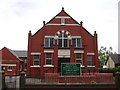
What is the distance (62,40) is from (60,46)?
1009mm

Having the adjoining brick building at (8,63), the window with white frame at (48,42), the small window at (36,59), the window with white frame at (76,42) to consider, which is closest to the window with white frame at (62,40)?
the window with white frame at (76,42)

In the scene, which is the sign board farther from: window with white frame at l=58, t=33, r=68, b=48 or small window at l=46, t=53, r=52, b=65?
window with white frame at l=58, t=33, r=68, b=48

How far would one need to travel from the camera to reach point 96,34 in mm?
25875

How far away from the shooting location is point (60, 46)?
2505cm

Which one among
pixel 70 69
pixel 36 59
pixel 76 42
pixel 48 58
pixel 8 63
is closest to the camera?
pixel 70 69

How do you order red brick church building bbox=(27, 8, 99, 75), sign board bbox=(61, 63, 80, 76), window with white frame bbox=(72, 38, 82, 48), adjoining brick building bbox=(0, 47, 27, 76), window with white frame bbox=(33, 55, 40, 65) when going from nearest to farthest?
1. sign board bbox=(61, 63, 80, 76)
2. red brick church building bbox=(27, 8, 99, 75)
3. window with white frame bbox=(33, 55, 40, 65)
4. window with white frame bbox=(72, 38, 82, 48)
5. adjoining brick building bbox=(0, 47, 27, 76)

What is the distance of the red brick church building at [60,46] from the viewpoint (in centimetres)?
2419

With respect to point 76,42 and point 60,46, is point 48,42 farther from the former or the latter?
point 76,42

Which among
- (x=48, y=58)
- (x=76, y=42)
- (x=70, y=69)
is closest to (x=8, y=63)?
(x=48, y=58)

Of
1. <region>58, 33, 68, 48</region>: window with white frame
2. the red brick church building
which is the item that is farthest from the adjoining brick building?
<region>58, 33, 68, 48</region>: window with white frame

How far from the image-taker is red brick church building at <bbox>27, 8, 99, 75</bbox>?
24188 millimetres

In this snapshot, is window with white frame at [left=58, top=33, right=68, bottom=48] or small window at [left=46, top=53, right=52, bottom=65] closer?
small window at [left=46, top=53, right=52, bottom=65]

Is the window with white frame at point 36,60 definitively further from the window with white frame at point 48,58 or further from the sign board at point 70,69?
the sign board at point 70,69

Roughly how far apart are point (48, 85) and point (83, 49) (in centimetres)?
1203
